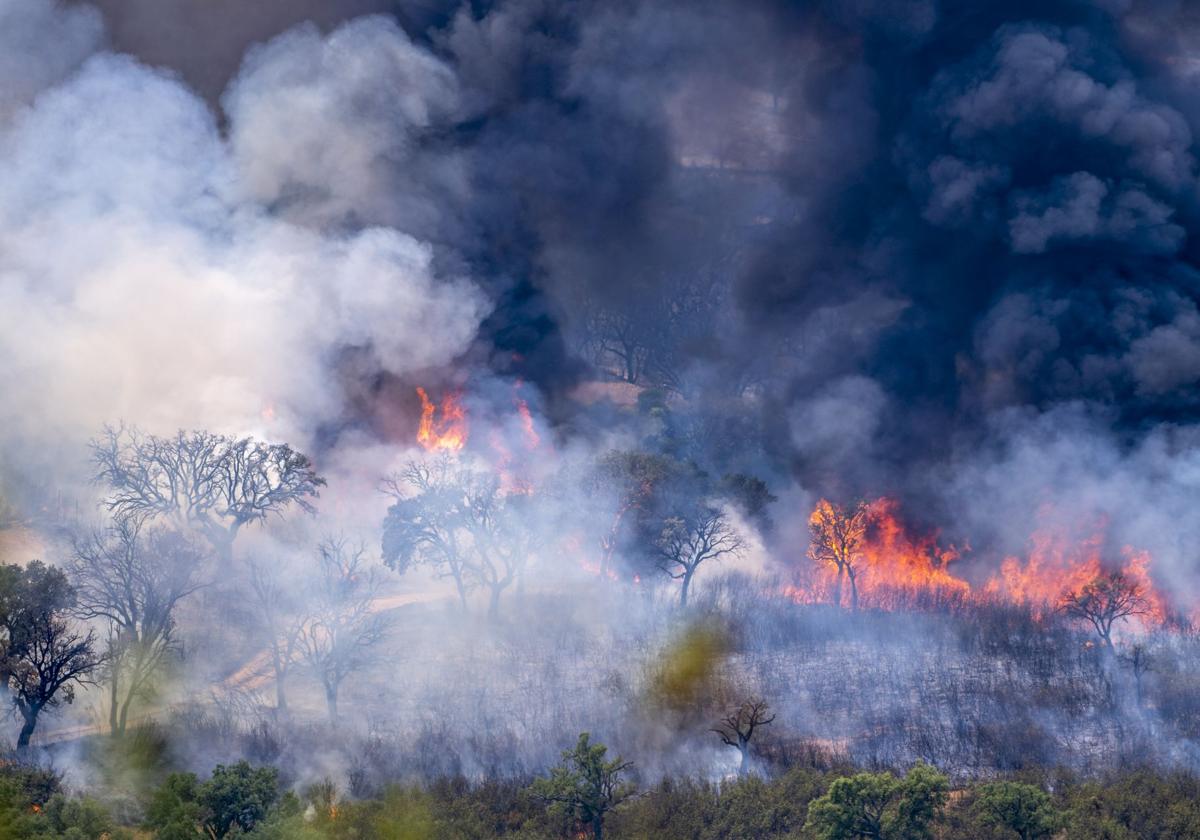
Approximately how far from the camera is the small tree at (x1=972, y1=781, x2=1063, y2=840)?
42906 mm

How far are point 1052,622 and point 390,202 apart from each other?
136 feet

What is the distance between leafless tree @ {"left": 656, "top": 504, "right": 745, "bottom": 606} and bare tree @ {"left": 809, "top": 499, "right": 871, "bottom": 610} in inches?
166

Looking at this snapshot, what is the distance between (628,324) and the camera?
91000 millimetres

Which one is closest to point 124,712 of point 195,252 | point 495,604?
point 495,604

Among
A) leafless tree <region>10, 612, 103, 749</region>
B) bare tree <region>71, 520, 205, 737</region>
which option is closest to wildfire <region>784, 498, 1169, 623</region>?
bare tree <region>71, 520, 205, 737</region>

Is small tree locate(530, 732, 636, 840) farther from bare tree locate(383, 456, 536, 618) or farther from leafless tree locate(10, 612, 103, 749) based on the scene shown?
leafless tree locate(10, 612, 103, 749)

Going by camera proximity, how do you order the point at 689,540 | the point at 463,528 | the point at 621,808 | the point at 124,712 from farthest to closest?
the point at 463,528 < the point at 689,540 < the point at 124,712 < the point at 621,808

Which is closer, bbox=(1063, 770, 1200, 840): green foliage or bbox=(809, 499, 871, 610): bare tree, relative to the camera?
bbox=(1063, 770, 1200, 840): green foliage

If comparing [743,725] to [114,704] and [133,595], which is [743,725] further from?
[133,595]

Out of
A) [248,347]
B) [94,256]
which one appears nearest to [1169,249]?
[248,347]

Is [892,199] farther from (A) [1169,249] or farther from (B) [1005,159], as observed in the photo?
(A) [1169,249]

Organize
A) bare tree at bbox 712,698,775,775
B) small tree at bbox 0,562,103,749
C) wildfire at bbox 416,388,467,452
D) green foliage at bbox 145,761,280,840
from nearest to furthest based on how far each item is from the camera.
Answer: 1. green foliage at bbox 145,761,280,840
2. bare tree at bbox 712,698,775,775
3. small tree at bbox 0,562,103,749
4. wildfire at bbox 416,388,467,452

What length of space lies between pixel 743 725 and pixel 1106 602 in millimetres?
17764

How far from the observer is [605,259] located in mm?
89875
